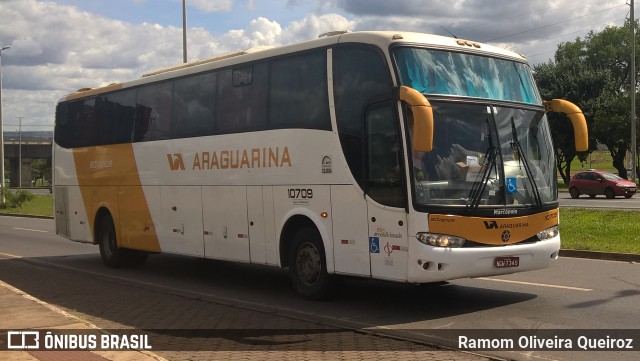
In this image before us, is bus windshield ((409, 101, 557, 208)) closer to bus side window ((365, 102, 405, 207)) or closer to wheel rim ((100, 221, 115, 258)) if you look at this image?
bus side window ((365, 102, 405, 207))

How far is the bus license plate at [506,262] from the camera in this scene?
9289mm

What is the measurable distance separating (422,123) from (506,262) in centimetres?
224

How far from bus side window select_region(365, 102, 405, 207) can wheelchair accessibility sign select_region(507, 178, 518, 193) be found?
4.60 ft

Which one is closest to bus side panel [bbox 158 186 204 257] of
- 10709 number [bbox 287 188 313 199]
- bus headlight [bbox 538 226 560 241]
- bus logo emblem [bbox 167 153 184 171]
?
bus logo emblem [bbox 167 153 184 171]

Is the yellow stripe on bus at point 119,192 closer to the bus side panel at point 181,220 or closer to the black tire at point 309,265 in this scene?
the bus side panel at point 181,220

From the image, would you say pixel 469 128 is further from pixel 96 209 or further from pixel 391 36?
pixel 96 209

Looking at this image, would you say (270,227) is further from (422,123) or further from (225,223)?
(422,123)

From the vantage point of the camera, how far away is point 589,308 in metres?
9.45

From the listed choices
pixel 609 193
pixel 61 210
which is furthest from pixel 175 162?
pixel 609 193

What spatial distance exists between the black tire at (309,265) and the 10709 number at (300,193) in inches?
18.5

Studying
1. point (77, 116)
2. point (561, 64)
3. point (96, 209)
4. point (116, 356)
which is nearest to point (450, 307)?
point (116, 356)

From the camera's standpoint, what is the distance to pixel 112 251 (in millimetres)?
15953

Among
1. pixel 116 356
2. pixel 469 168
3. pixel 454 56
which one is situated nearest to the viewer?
pixel 116 356

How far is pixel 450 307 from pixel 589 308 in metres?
1.71
